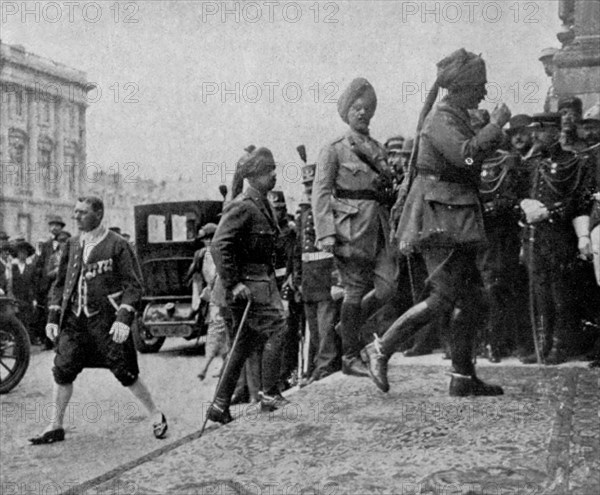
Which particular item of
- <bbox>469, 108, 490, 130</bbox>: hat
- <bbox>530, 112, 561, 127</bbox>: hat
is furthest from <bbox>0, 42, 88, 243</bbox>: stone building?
<bbox>530, 112, 561, 127</bbox>: hat

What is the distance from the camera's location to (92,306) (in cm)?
586

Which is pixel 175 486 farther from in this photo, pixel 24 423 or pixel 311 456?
pixel 24 423

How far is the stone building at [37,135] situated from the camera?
7910 millimetres

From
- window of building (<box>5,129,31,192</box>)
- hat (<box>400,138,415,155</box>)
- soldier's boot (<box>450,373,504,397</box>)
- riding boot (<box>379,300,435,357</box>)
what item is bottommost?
soldier's boot (<box>450,373,504,397</box>)

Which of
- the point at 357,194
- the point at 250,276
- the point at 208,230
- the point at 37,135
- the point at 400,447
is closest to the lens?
the point at 400,447

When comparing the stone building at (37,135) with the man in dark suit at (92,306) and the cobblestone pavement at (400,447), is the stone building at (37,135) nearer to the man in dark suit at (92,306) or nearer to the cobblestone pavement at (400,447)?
the man in dark suit at (92,306)

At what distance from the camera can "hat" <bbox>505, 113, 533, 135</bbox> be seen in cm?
641

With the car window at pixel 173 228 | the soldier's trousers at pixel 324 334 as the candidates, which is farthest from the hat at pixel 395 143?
the car window at pixel 173 228

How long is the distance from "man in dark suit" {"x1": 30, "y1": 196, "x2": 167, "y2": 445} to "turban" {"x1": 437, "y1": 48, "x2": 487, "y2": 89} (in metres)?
2.75

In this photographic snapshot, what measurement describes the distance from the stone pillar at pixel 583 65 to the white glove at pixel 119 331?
481 centimetres

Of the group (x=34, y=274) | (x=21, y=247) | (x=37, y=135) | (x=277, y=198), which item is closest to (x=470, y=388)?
(x=277, y=198)

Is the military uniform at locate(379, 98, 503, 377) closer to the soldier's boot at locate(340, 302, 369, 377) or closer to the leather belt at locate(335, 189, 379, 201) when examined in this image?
the soldier's boot at locate(340, 302, 369, 377)

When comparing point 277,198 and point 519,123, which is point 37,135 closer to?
point 277,198

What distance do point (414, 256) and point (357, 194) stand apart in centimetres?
168
